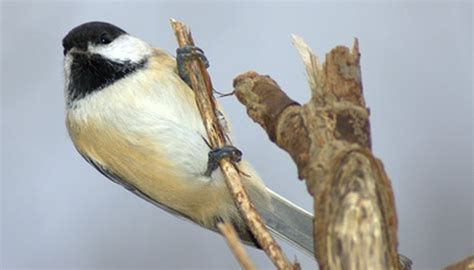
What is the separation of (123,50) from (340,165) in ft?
3.43

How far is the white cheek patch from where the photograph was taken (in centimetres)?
178

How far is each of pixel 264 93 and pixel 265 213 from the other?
69 centimetres

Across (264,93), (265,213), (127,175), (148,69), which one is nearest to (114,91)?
(148,69)

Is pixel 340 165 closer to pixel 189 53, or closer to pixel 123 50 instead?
pixel 189 53

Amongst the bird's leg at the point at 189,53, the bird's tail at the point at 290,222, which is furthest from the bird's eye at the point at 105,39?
the bird's tail at the point at 290,222

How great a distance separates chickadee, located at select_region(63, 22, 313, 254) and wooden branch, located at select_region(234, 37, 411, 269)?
63 centimetres

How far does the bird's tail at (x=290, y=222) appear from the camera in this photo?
1741 millimetres

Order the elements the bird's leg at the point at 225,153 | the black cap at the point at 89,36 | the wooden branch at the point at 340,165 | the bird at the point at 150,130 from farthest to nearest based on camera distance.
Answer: the black cap at the point at 89,36, the bird at the point at 150,130, the bird's leg at the point at 225,153, the wooden branch at the point at 340,165

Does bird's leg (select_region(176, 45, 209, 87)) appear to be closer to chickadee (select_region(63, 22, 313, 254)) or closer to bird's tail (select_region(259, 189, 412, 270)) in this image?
chickadee (select_region(63, 22, 313, 254))

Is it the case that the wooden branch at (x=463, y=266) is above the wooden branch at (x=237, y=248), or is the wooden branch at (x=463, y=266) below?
above

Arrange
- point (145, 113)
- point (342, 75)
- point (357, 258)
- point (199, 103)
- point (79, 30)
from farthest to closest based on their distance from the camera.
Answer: point (79, 30) → point (145, 113) → point (199, 103) → point (342, 75) → point (357, 258)

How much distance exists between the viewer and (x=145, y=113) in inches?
66.2

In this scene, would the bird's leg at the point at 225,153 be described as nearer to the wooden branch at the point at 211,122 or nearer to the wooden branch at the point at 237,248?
the wooden branch at the point at 211,122

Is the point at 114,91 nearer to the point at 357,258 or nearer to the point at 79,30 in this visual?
the point at 79,30
